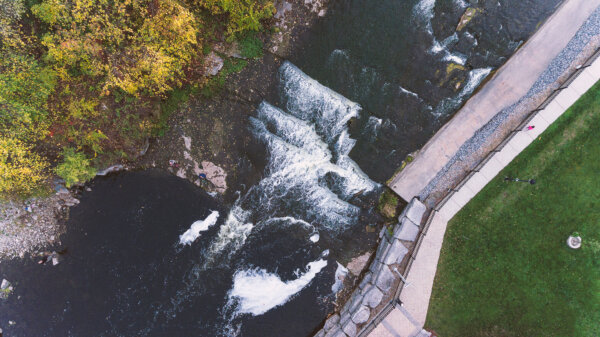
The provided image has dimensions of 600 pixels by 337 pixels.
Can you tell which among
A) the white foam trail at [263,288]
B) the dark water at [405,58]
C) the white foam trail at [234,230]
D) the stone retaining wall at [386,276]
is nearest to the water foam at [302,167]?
the white foam trail at [234,230]

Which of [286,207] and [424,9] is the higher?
[424,9]

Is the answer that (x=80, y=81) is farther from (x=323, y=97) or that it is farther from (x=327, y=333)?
(x=327, y=333)

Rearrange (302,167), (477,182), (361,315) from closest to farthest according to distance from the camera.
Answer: (477,182) → (361,315) → (302,167)

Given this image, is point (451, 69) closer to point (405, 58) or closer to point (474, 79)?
point (474, 79)

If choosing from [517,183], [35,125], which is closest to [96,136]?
[35,125]

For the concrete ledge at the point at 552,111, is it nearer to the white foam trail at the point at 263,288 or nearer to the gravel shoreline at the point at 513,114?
the gravel shoreline at the point at 513,114

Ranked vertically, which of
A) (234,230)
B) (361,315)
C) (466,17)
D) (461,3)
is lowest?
(234,230)

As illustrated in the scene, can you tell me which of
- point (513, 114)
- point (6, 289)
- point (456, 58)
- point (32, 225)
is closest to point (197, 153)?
point (32, 225)
